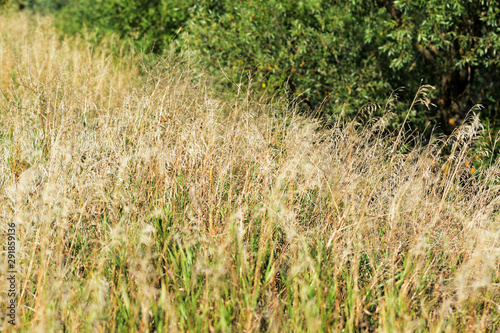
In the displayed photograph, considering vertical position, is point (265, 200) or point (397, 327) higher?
point (265, 200)

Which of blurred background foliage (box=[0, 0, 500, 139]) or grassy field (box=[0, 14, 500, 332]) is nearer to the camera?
grassy field (box=[0, 14, 500, 332])

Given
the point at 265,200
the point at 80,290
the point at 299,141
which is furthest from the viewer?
the point at 299,141

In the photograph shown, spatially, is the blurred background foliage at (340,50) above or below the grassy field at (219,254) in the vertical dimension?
above

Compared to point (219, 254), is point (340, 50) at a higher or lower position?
higher

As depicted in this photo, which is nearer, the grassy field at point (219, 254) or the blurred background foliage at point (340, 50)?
the grassy field at point (219, 254)

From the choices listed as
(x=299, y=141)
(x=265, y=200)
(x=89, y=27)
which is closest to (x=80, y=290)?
(x=265, y=200)

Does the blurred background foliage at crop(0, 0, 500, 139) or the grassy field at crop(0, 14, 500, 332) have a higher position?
the blurred background foliage at crop(0, 0, 500, 139)

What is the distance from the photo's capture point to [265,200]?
2.85 meters

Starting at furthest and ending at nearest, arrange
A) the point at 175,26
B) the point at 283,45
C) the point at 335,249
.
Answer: the point at 175,26
the point at 283,45
the point at 335,249

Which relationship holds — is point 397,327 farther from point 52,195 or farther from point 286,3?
point 286,3

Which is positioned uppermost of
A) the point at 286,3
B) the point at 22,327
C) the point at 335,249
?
the point at 286,3

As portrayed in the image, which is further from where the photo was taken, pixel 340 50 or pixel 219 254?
pixel 340 50

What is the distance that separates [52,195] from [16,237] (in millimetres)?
321

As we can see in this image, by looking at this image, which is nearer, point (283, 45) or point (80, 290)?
point (80, 290)
